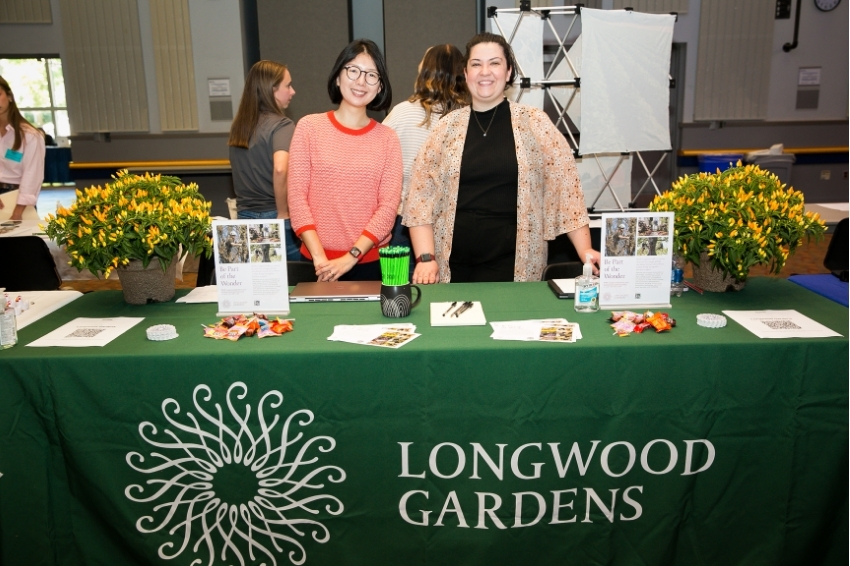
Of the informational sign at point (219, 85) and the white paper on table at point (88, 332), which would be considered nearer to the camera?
the white paper on table at point (88, 332)

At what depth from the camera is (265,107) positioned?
3.12 meters

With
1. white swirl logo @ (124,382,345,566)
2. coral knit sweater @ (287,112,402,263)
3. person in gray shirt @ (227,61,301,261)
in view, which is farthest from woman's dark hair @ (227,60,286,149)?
white swirl logo @ (124,382,345,566)

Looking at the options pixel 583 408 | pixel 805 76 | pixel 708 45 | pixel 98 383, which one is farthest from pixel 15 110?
pixel 805 76

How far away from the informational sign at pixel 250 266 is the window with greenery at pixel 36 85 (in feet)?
41.2

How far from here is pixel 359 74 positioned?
2209mm

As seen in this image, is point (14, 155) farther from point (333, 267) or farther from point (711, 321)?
point (711, 321)

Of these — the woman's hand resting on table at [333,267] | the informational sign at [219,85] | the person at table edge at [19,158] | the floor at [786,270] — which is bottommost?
the floor at [786,270]

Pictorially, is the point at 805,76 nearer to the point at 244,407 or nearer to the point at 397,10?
the point at 397,10

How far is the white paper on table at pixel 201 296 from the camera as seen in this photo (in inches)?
79.4

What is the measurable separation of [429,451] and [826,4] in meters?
8.20

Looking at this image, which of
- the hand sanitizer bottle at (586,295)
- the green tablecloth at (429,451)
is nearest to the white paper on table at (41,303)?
the green tablecloth at (429,451)

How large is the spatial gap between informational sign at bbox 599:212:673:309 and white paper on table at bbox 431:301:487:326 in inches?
13.4

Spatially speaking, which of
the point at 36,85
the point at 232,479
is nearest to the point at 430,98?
the point at 232,479

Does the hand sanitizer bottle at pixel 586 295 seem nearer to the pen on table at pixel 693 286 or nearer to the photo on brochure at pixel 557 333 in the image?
the photo on brochure at pixel 557 333
